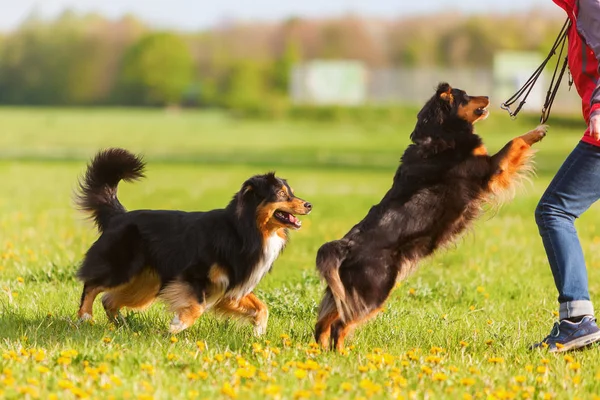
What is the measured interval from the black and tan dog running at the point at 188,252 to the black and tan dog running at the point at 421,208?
0.55m

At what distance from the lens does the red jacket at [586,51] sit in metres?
4.52

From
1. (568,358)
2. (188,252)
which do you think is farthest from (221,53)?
(568,358)

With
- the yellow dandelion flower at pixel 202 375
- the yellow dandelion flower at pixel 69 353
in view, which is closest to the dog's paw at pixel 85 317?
the yellow dandelion flower at pixel 69 353

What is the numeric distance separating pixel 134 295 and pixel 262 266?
1079 millimetres

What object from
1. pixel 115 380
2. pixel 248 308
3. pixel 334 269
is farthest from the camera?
pixel 248 308

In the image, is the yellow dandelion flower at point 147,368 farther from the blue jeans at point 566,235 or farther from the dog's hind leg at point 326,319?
the blue jeans at point 566,235

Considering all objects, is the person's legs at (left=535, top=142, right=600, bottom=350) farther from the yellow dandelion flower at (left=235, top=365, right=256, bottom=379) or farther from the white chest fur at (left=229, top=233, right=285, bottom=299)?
the yellow dandelion flower at (left=235, top=365, right=256, bottom=379)

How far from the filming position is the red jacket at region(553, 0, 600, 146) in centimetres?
452

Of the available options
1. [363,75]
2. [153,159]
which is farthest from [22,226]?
[363,75]

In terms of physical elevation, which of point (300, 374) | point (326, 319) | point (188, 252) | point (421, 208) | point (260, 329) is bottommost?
point (260, 329)

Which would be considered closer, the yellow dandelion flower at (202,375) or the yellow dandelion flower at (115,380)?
the yellow dandelion flower at (115,380)

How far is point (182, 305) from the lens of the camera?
538cm

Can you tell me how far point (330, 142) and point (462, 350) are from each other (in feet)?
117

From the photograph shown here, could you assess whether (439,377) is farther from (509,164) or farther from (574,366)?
A: (509,164)
